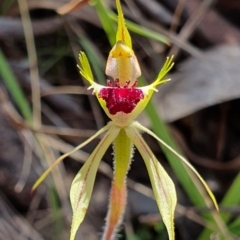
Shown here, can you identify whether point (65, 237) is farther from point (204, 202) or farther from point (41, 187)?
point (204, 202)

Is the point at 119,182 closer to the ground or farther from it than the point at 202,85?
closer to the ground

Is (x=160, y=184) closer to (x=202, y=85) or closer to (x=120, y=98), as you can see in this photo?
(x=120, y=98)

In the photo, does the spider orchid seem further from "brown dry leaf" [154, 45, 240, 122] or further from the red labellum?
"brown dry leaf" [154, 45, 240, 122]

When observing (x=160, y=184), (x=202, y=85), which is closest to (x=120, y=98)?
(x=160, y=184)

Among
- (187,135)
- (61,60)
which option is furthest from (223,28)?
(61,60)

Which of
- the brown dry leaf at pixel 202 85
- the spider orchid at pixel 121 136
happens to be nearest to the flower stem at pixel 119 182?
the spider orchid at pixel 121 136

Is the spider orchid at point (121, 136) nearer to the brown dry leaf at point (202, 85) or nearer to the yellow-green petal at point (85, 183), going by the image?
the yellow-green petal at point (85, 183)
